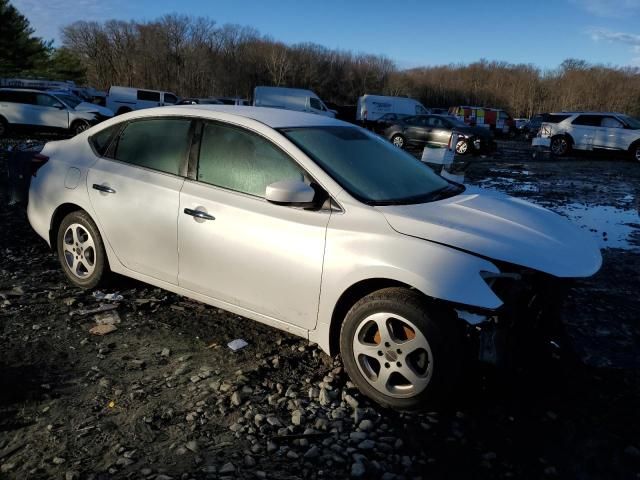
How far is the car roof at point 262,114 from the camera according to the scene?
373cm

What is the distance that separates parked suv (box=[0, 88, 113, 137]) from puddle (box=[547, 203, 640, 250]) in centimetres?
1621

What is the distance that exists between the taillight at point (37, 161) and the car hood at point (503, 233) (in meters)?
3.17

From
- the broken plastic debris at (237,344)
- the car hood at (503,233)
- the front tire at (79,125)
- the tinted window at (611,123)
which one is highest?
the tinted window at (611,123)

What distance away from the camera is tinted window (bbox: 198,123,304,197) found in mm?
3410

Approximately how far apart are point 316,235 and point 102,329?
1.84 m

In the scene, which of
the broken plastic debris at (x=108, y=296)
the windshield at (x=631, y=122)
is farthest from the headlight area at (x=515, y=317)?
the windshield at (x=631, y=122)

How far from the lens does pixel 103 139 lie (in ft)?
14.2

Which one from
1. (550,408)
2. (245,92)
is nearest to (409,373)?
(550,408)

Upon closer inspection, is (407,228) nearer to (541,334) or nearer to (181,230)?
(541,334)

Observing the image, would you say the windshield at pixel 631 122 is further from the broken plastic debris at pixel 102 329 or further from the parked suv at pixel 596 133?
the broken plastic debris at pixel 102 329

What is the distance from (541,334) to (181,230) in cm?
238

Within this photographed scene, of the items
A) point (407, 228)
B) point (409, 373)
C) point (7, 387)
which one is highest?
point (407, 228)

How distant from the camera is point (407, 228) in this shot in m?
2.94

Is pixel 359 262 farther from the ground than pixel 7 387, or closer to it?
farther from the ground
